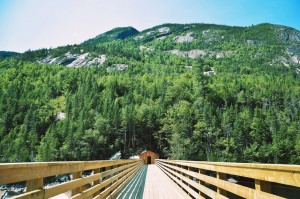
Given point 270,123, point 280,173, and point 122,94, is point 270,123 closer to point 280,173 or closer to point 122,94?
point 122,94

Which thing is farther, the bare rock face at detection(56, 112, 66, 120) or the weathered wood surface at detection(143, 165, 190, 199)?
the bare rock face at detection(56, 112, 66, 120)

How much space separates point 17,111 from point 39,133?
1804cm

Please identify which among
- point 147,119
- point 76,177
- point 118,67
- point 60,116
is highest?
point 118,67

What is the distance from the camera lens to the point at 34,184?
8.70 ft

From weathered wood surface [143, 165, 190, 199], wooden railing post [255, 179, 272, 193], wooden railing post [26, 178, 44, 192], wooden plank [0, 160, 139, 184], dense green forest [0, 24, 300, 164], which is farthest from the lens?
dense green forest [0, 24, 300, 164]

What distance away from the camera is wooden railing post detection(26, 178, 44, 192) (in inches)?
102

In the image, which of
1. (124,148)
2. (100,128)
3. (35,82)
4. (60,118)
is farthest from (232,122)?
(35,82)

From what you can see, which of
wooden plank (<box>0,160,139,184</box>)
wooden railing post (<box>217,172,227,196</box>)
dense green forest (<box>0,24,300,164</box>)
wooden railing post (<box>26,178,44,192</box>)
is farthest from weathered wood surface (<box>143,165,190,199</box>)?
dense green forest (<box>0,24,300,164</box>)

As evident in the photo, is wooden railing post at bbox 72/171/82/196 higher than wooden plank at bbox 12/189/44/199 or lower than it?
lower

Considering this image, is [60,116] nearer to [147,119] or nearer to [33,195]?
[147,119]

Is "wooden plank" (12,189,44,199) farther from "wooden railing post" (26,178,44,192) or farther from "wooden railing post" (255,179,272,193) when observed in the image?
"wooden railing post" (255,179,272,193)

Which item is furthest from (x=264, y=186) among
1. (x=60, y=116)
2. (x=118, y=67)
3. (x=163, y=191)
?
(x=118, y=67)

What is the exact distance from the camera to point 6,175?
216 centimetres

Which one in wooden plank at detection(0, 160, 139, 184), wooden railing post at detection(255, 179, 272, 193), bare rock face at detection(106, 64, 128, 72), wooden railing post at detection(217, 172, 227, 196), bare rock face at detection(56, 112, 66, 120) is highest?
bare rock face at detection(106, 64, 128, 72)
